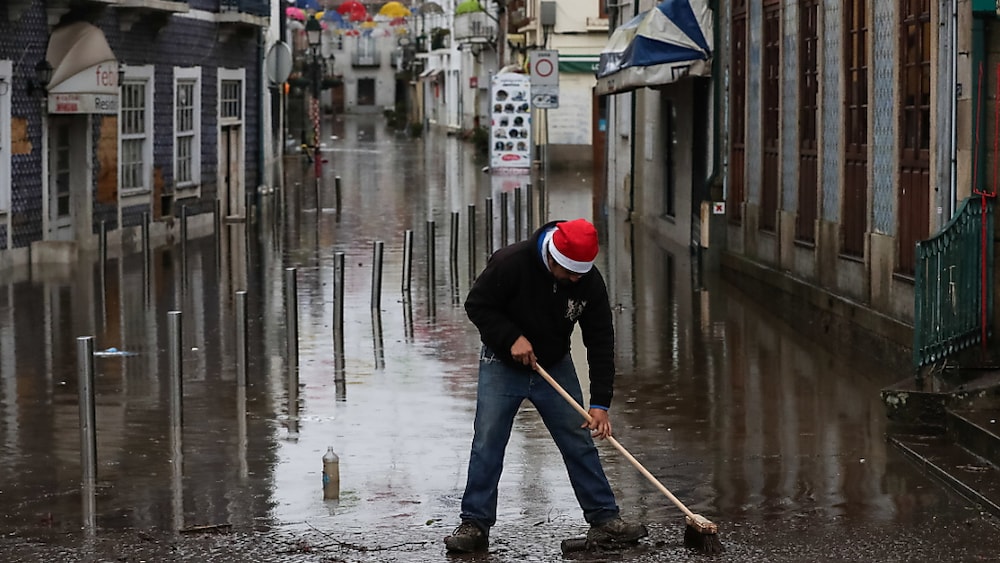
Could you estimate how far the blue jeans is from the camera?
26.4ft

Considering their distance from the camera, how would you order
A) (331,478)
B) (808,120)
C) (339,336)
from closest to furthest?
(331,478) < (339,336) < (808,120)

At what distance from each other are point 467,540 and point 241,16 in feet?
72.7

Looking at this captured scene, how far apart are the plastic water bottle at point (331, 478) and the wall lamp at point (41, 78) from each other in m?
14.4

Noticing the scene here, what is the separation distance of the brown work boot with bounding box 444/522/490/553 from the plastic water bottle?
3.99 feet

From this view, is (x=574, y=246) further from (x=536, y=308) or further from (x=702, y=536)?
(x=702, y=536)

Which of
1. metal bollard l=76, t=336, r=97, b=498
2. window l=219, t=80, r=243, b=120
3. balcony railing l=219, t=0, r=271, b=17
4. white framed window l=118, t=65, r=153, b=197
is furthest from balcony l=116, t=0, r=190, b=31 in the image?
metal bollard l=76, t=336, r=97, b=498

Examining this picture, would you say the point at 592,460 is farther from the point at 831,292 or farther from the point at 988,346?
the point at 831,292

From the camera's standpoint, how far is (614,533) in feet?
26.2

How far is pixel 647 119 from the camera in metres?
29.8

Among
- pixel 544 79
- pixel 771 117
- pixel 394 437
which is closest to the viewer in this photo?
pixel 394 437

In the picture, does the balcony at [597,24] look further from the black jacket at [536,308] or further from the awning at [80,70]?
the black jacket at [536,308]

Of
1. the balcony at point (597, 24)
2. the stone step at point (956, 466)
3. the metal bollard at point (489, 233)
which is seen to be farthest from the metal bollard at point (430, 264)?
the balcony at point (597, 24)

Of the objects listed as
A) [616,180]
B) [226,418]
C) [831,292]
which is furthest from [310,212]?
[226,418]

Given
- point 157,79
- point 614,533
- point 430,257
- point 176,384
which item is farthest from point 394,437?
point 157,79
